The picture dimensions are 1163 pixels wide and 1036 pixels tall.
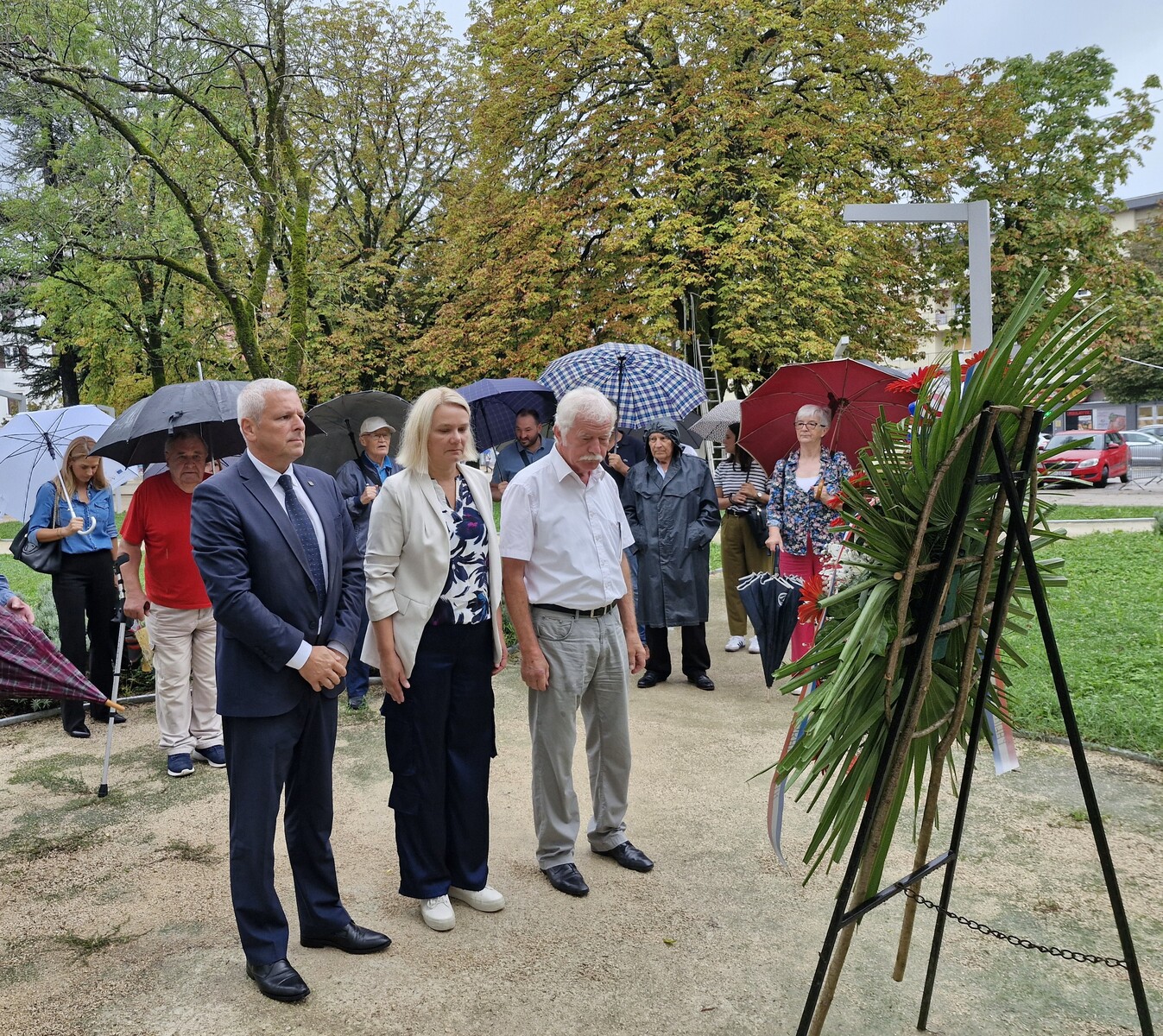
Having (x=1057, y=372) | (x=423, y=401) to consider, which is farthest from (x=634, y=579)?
(x=1057, y=372)

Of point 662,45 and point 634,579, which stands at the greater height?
point 662,45

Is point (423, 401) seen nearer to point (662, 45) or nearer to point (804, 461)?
point (804, 461)

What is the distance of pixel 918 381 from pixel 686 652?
Result: 4.46 m

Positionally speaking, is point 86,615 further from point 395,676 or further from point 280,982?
point 280,982

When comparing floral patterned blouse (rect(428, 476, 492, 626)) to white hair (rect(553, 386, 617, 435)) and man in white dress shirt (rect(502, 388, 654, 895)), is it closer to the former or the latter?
man in white dress shirt (rect(502, 388, 654, 895))

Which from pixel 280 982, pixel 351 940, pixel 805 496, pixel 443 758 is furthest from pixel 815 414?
pixel 280 982

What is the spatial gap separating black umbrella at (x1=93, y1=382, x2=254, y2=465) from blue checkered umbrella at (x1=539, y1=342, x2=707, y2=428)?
3.01 metres

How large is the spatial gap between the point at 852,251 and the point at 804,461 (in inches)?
504

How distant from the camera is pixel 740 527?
8.12m

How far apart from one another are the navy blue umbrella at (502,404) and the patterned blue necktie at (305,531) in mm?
4767

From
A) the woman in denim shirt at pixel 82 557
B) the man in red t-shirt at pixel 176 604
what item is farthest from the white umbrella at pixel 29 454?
the man in red t-shirt at pixel 176 604

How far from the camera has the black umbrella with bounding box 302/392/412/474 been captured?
7.20m

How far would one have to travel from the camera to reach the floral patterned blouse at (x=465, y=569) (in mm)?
3736

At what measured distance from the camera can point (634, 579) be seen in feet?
24.0
